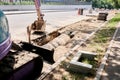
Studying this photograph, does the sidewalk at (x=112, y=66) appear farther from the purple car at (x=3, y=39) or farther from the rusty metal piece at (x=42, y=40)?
the rusty metal piece at (x=42, y=40)

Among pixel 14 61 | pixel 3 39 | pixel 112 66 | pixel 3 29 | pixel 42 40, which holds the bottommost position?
pixel 112 66

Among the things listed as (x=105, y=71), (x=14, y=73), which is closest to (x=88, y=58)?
(x=105, y=71)

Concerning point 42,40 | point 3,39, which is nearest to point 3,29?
point 3,39

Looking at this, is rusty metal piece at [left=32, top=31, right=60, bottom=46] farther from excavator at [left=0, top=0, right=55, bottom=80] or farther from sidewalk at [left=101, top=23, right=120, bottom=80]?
sidewalk at [left=101, top=23, right=120, bottom=80]

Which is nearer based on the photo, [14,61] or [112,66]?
[14,61]

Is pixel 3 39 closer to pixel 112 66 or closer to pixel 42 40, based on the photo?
pixel 112 66

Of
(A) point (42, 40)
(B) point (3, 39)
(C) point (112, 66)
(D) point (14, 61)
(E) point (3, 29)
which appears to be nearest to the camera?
(B) point (3, 39)

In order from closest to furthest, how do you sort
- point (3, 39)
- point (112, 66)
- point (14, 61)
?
point (3, 39) < point (14, 61) < point (112, 66)

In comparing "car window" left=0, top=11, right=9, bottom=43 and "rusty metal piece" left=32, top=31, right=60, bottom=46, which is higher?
"car window" left=0, top=11, right=9, bottom=43

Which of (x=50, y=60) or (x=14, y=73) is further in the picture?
(x=50, y=60)

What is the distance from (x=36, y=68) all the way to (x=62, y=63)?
1.39 metres

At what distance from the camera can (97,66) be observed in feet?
25.9

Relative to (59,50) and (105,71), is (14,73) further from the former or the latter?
(59,50)

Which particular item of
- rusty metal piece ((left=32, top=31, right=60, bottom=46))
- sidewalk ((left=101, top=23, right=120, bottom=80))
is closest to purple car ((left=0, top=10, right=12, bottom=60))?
sidewalk ((left=101, top=23, right=120, bottom=80))
